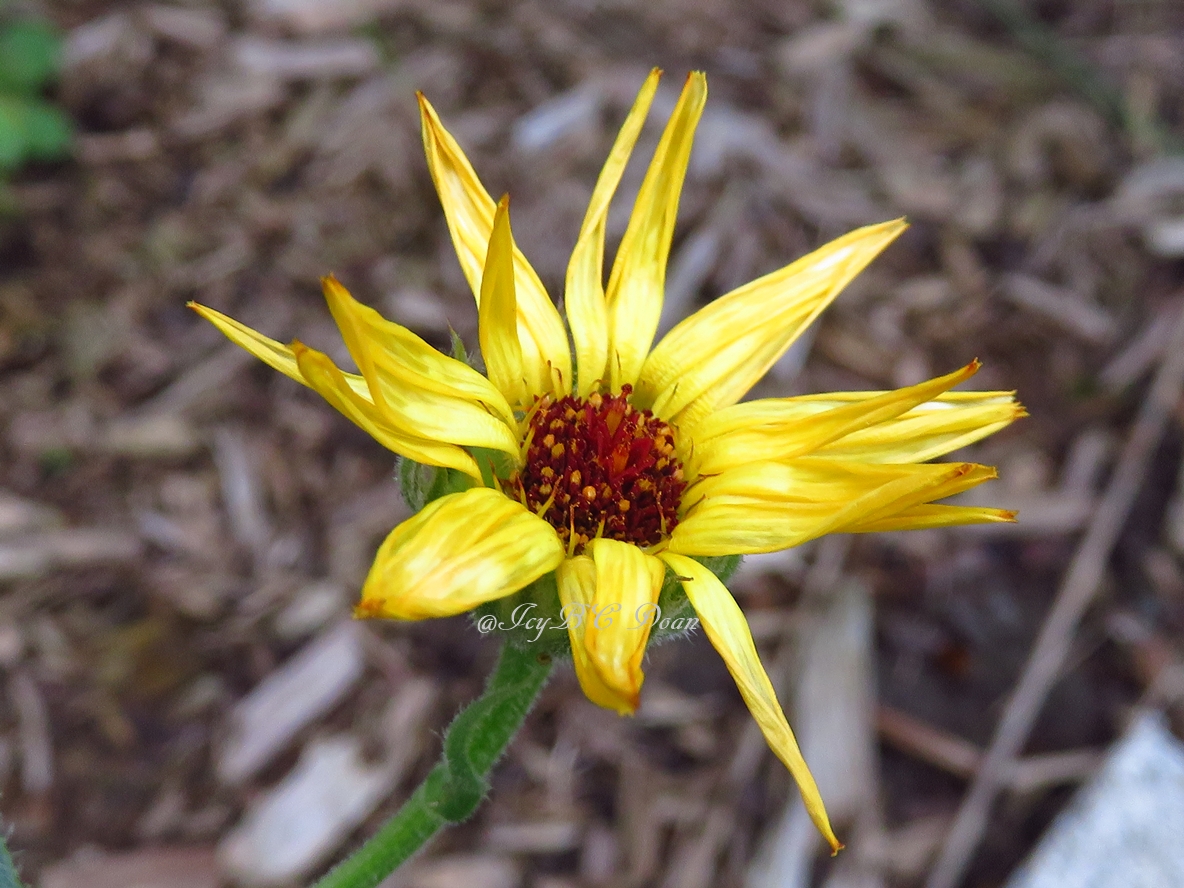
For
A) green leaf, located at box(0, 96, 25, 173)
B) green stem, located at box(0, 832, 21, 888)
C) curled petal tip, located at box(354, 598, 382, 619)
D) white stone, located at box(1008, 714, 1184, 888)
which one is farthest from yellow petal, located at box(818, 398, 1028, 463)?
green leaf, located at box(0, 96, 25, 173)

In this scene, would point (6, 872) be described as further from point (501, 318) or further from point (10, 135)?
point (10, 135)

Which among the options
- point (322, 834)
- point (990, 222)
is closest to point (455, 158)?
point (322, 834)

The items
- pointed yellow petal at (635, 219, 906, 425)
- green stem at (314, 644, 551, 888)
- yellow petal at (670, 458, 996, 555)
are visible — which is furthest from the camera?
pointed yellow petal at (635, 219, 906, 425)

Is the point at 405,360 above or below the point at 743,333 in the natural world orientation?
above

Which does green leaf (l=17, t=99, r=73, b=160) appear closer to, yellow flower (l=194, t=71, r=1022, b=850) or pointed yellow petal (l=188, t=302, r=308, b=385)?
yellow flower (l=194, t=71, r=1022, b=850)

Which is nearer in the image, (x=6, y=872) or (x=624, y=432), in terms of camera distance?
(x=6, y=872)

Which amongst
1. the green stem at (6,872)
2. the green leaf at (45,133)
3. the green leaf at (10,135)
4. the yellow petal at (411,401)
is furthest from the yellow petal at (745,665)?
the green leaf at (45,133)

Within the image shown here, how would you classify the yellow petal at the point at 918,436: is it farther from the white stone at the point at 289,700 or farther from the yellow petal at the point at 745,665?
the white stone at the point at 289,700

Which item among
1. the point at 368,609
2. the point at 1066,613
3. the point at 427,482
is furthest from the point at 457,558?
the point at 1066,613
